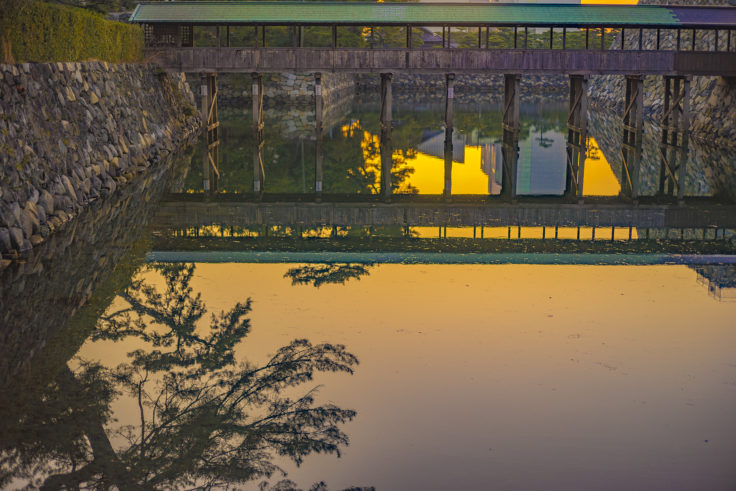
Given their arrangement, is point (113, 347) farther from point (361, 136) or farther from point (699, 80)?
point (699, 80)

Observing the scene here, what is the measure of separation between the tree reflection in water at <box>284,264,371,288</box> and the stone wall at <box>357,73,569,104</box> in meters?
61.3

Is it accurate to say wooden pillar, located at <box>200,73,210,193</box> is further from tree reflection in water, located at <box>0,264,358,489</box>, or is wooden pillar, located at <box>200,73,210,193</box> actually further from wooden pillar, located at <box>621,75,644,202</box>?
tree reflection in water, located at <box>0,264,358,489</box>

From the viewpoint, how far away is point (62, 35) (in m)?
26.6

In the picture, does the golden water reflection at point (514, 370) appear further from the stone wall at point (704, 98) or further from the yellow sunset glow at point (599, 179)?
the stone wall at point (704, 98)

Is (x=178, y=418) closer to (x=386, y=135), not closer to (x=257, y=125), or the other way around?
(x=257, y=125)

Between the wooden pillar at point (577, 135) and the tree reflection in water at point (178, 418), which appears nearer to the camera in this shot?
the tree reflection in water at point (178, 418)

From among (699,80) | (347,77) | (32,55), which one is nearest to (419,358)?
(32,55)

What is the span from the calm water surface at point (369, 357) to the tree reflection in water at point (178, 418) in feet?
0.11

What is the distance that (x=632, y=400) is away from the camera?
10.8 meters

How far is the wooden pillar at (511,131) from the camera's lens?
3219 centimetres

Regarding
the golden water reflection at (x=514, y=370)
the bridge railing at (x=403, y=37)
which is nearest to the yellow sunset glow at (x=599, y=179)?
the bridge railing at (x=403, y=37)

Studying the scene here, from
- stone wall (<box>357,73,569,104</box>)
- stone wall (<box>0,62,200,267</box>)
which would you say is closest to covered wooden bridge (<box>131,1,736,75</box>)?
stone wall (<box>0,62,200,267</box>)

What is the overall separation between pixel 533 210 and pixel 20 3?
13.6 m

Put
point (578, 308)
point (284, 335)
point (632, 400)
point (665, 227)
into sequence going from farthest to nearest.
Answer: point (665, 227)
point (578, 308)
point (284, 335)
point (632, 400)
